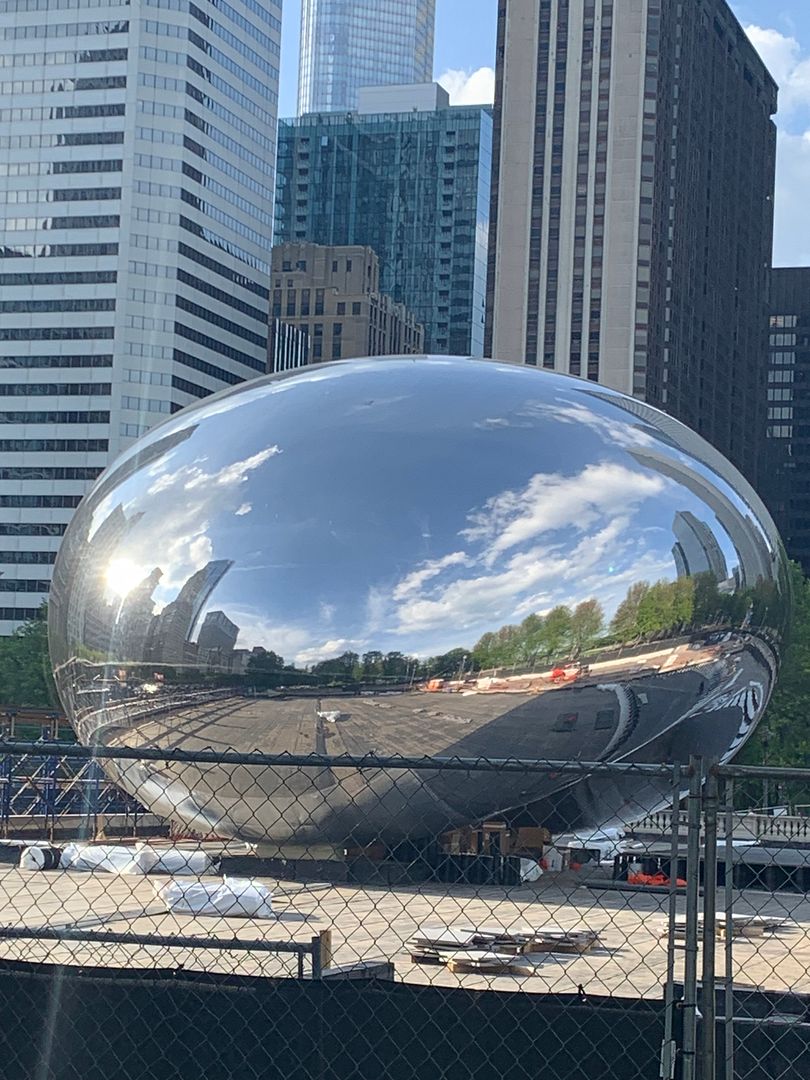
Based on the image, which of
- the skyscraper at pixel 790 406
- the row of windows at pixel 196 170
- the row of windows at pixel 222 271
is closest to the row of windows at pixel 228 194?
the row of windows at pixel 196 170

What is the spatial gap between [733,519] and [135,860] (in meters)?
5.53

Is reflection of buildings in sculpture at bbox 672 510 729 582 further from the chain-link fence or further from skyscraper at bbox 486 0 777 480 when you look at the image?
skyscraper at bbox 486 0 777 480

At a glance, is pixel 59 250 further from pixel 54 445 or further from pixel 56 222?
pixel 54 445

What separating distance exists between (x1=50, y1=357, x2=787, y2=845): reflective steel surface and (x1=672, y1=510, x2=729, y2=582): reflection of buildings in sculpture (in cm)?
2

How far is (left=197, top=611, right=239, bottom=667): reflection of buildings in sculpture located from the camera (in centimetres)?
1135

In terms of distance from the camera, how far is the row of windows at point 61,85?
13062cm

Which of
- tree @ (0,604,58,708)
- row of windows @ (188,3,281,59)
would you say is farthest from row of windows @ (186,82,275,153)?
tree @ (0,604,58,708)

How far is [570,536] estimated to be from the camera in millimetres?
11320

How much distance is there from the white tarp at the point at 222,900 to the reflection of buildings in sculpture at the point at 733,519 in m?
4.04

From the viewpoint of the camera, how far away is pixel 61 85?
5187 inches

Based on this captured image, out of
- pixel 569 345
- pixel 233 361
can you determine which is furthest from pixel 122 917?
pixel 233 361

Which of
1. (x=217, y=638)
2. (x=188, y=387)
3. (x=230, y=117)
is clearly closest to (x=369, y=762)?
(x=217, y=638)

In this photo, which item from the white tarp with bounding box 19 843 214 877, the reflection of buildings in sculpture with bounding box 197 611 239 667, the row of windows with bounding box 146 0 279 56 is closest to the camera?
the reflection of buildings in sculpture with bounding box 197 611 239 667

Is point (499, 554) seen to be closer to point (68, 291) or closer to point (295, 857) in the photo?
point (295, 857)
